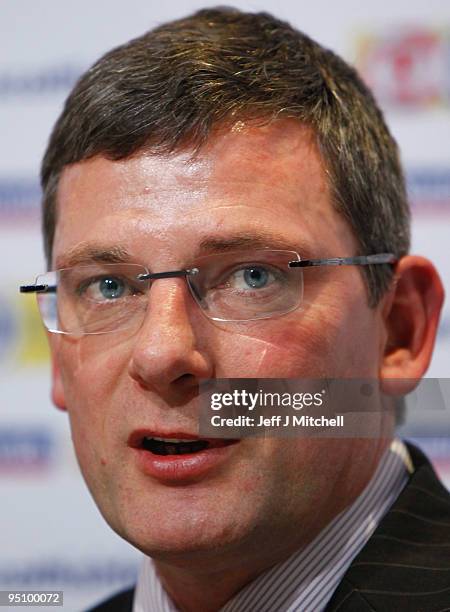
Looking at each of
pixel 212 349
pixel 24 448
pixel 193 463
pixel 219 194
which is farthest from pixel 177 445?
pixel 24 448

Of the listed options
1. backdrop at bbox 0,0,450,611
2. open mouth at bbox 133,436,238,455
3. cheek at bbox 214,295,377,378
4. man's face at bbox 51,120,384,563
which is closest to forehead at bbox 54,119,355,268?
man's face at bbox 51,120,384,563

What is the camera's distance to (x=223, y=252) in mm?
1401

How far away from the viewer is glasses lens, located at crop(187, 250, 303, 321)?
1.40m

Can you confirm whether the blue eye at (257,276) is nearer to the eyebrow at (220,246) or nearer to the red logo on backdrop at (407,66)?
the eyebrow at (220,246)

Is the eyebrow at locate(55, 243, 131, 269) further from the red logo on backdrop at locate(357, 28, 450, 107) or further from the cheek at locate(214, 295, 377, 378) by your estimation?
the red logo on backdrop at locate(357, 28, 450, 107)

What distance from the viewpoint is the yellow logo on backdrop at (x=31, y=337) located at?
2352 millimetres

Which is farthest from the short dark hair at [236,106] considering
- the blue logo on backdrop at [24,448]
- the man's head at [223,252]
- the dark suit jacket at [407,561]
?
the blue logo on backdrop at [24,448]

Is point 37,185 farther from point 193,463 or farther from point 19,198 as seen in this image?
point 193,463

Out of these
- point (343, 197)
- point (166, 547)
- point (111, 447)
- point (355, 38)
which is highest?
point (355, 38)

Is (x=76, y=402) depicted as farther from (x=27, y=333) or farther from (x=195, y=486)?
(x=27, y=333)

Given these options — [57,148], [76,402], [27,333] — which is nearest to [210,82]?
[57,148]

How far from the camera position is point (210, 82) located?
57.5 inches

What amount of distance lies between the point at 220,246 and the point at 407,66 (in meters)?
1.04

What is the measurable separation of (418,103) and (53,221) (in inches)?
40.1
